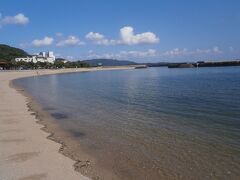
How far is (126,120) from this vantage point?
19.6 meters

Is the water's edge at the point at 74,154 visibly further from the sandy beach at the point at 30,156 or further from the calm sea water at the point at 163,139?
the calm sea water at the point at 163,139

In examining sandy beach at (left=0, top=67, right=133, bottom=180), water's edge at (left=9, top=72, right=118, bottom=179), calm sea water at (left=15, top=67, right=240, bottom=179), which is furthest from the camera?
calm sea water at (left=15, top=67, right=240, bottom=179)

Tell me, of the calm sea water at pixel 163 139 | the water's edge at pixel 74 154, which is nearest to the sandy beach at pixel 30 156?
the water's edge at pixel 74 154

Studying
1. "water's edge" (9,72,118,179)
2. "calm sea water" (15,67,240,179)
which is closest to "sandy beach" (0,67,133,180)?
"water's edge" (9,72,118,179)

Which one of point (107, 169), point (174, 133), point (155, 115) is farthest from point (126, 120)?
point (107, 169)

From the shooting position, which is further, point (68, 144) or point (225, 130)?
point (225, 130)

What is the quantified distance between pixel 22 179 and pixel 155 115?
504 inches

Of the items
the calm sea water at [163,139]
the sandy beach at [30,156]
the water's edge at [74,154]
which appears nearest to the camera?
the sandy beach at [30,156]

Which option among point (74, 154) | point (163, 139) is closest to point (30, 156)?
point (74, 154)

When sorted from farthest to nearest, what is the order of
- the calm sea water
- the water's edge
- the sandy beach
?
the calm sea water, the water's edge, the sandy beach

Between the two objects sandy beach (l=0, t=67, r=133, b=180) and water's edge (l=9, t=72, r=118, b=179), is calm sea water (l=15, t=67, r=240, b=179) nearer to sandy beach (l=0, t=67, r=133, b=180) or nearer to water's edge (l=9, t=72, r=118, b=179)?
water's edge (l=9, t=72, r=118, b=179)

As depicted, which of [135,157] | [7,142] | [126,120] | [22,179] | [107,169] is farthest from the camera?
[126,120]

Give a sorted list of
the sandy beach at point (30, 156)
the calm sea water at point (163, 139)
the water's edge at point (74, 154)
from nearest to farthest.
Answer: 1. the sandy beach at point (30, 156)
2. the water's edge at point (74, 154)
3. the calm sea water at point (163, 139)

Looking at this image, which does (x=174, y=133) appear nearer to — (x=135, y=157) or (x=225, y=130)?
(x=225, y=130)
